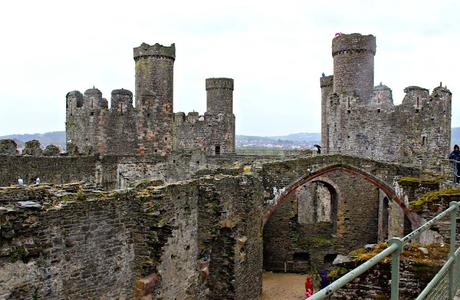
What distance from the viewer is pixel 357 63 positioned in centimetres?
2648

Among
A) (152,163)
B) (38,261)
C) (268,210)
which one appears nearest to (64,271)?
(38,261)

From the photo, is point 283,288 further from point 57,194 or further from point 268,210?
point 57,194

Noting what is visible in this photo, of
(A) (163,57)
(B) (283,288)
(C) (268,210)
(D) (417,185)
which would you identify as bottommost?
(B) (283,288)

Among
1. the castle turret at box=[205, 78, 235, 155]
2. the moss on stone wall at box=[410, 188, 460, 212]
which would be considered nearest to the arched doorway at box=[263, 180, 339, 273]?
the moss on stone wall at box=[410, 188, 460, 212]

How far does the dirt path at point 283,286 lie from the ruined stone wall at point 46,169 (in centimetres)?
819

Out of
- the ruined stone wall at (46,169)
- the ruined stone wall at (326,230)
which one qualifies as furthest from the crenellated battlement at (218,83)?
the ruined stone wall at (46,169)

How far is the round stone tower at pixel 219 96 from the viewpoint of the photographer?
3772cm

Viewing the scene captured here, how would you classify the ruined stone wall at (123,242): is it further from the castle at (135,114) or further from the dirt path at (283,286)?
the castle at (135,114)

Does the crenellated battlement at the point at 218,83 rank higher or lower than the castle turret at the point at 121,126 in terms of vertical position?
higher

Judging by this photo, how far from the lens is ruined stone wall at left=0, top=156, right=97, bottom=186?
1662 cm

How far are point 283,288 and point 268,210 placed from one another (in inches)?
113

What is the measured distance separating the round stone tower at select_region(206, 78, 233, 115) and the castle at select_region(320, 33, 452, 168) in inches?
474

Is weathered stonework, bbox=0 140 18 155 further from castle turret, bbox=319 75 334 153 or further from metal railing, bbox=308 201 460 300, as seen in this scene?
castle turret, bbox=319 75 334 153

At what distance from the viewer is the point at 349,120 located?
2541cm
